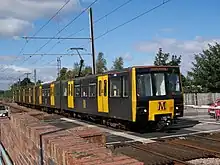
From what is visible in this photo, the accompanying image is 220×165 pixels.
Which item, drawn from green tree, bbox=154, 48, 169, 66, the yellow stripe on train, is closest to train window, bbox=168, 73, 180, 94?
the yellow stripe on train

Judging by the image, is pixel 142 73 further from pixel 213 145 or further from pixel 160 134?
pixel 213 145

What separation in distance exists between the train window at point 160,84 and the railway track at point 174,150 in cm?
315

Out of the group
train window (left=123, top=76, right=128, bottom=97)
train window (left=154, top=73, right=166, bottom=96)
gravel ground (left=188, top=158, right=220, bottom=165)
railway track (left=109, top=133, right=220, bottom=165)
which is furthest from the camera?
train window (left=154, top=73, right=166, bottom=96)

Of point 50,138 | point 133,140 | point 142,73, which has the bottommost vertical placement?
point 133,140

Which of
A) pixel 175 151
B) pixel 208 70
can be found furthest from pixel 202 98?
pixel 175 151

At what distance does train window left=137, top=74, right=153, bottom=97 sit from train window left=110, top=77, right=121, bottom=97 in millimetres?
1356

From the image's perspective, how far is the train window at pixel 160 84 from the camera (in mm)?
16375

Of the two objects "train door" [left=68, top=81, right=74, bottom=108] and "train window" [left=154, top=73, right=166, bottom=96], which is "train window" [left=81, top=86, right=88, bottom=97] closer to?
"train door" [left=68, top=81, right=74, bottom=108]

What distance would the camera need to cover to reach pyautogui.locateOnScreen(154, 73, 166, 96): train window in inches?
645

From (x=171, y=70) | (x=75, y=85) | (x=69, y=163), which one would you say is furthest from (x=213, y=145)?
(x=75, y=85)

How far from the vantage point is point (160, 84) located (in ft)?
54.4

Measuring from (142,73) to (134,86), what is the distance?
731 mm

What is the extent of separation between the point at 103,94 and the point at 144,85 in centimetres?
335

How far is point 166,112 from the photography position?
16.7m
